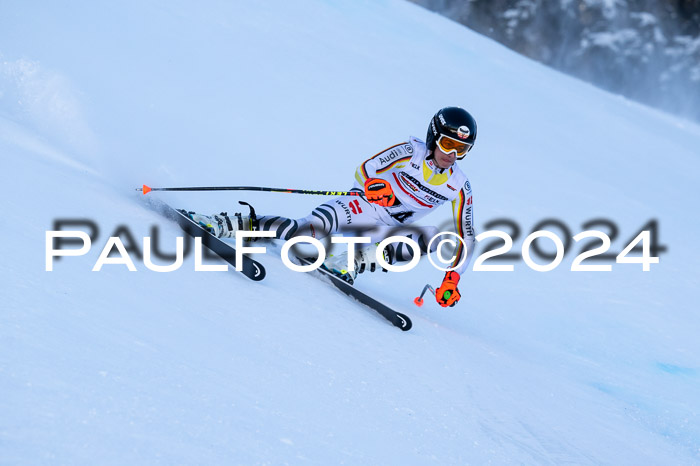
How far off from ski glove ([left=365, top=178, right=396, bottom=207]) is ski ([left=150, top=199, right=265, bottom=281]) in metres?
0.99

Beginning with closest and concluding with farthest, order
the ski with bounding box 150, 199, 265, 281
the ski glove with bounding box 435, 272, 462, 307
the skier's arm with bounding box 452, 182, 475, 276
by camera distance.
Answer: the ski with bounding box 150, 199, 265, 281 → the ski glove with bounding box 435, 272, 462, 307 → the skier's arm with bounding box 452, 182, 475, 276

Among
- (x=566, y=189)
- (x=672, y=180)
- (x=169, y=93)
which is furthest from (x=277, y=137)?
(x=672, y=180)

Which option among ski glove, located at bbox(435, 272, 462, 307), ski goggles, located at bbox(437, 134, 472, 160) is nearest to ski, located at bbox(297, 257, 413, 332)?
ski glove, located at bbox(435, 272, 462, 307)

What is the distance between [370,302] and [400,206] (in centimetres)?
85

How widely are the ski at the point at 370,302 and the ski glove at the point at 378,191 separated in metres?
0.52

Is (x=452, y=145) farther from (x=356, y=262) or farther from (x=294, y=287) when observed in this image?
(x=294, y=287)

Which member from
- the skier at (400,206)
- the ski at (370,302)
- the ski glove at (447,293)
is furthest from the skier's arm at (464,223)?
the ski at (370,302)

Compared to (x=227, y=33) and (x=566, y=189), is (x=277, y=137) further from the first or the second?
(x=566, y=189)

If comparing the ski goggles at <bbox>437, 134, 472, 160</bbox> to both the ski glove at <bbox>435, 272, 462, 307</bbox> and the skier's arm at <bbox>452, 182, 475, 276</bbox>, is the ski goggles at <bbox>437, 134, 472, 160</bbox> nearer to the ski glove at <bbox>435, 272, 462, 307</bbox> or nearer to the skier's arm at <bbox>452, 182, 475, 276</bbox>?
the skier's arm at <bbox>452, 182, 475, 276</bbox>

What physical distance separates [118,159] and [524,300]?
3124 millimetres

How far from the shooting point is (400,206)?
14.0 feet

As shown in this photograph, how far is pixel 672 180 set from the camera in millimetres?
9727

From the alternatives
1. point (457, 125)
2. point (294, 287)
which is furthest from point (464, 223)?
point (294, 287)

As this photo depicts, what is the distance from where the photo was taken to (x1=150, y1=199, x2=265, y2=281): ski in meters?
3.16
